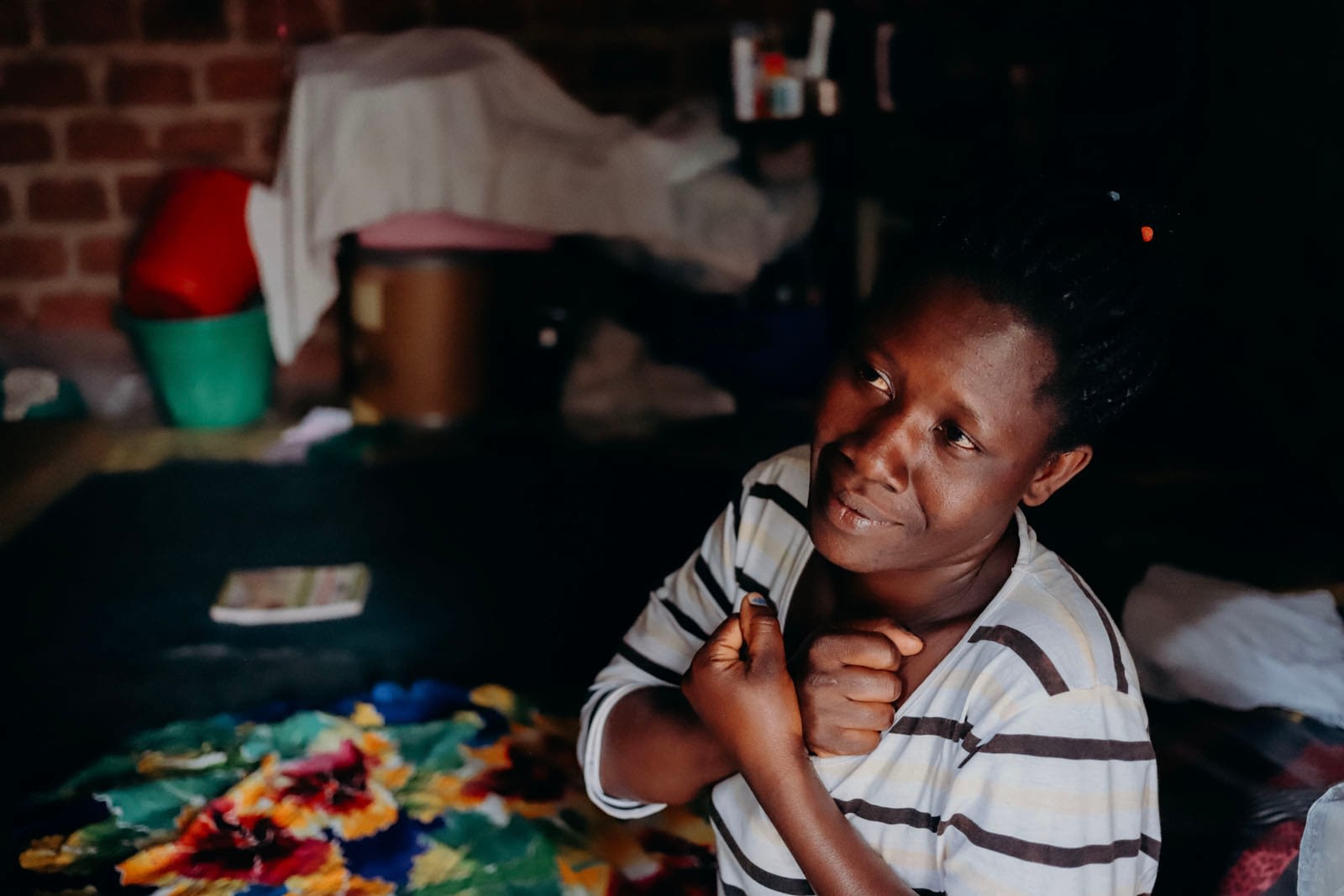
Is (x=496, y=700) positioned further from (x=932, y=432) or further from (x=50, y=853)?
(x=932, y=432)

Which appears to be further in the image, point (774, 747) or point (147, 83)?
point (147, 83)

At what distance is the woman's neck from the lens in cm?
89

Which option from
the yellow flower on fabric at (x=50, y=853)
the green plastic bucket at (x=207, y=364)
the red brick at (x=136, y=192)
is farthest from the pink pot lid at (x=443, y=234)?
the yellow flower on fabric at (x=50, y=853)

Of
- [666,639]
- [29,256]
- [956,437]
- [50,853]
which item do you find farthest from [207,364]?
[956,437]

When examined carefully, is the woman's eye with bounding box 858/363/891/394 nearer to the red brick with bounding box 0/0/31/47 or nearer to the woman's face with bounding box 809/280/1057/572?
the woman's face with bounding box 809/280/1057/572

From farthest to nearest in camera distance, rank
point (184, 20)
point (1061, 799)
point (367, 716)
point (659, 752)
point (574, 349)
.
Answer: point (184, 20), point (574, 349), point (367, 716), point (659, 752), point (1061, 799)

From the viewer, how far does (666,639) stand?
112cm

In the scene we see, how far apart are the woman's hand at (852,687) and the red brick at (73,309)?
90.3 inches

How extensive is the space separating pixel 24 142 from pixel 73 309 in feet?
1.21

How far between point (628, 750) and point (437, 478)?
1.26 meters

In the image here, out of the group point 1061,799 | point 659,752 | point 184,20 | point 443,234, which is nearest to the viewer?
point 1061,799

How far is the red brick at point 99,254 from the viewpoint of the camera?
8.51 feet

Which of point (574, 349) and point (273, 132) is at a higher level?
point (273, 132)

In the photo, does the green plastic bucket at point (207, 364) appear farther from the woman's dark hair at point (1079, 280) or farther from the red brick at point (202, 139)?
the woman's dark hair at point (1079, 280)
